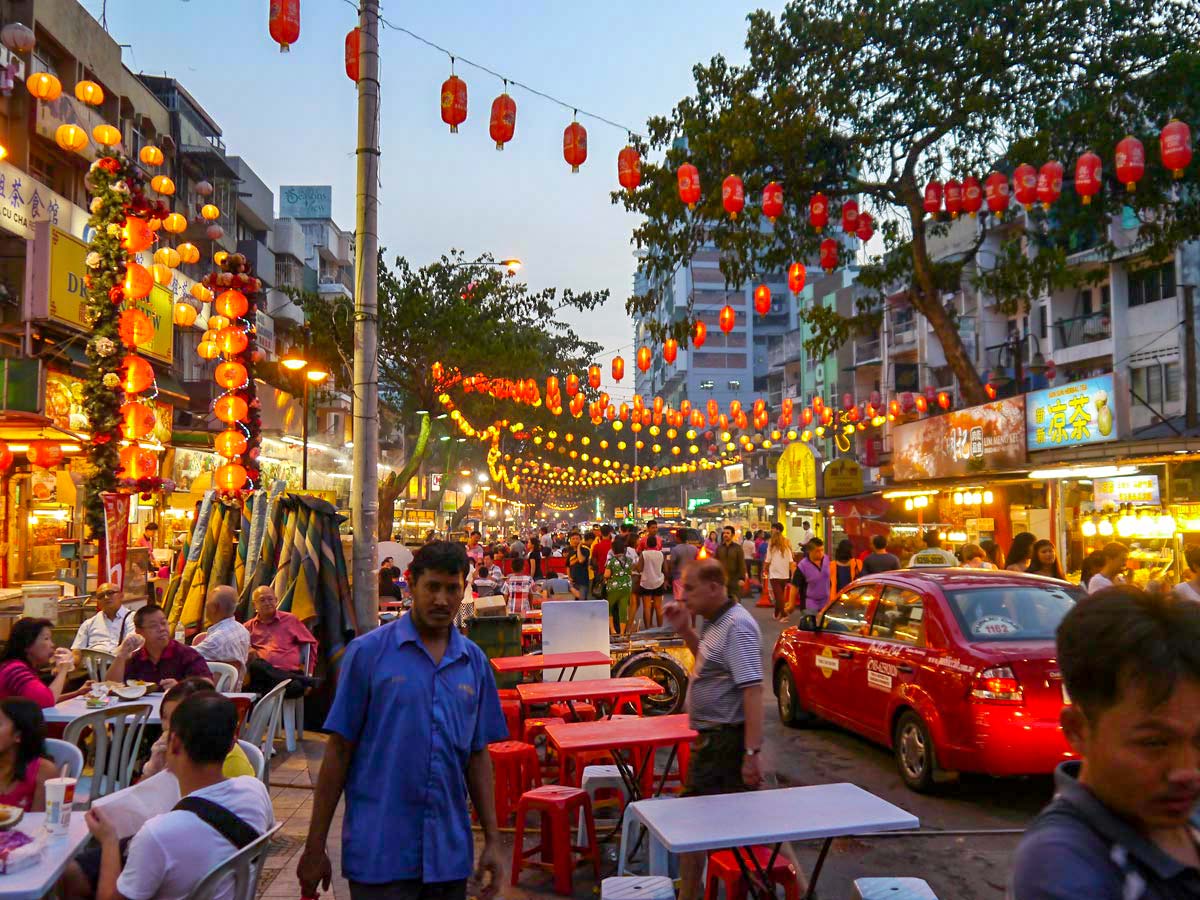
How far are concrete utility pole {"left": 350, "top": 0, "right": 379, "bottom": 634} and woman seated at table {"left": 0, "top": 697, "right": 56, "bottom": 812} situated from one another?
479 cm

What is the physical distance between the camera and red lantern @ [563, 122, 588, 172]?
42.7 ft

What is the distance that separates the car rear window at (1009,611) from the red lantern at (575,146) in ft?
25.2

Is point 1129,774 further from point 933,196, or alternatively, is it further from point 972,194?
point 933,196

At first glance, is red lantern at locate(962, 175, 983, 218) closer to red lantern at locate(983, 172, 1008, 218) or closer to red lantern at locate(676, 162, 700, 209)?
red lantern at locate(983, 172, 1008, 218)

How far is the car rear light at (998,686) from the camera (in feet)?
22.9

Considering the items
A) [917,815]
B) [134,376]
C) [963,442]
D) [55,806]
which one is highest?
[134,376]

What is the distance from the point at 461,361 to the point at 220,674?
21914 mm

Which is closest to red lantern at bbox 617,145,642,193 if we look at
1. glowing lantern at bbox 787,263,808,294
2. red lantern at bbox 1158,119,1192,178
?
glowing lantern at bbox 787,263,808,294

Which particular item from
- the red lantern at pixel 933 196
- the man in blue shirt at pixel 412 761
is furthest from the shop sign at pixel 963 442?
the man in blue shirt at pixel 412 761

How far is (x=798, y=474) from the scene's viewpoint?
2703cm

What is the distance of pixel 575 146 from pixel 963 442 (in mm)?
11915

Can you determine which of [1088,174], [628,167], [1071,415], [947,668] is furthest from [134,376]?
[1071,415]

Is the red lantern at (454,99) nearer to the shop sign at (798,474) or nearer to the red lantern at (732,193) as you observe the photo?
the red lantern at (732,193)

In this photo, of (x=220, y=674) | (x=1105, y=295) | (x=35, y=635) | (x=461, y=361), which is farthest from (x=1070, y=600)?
(x=1105, y=295)
